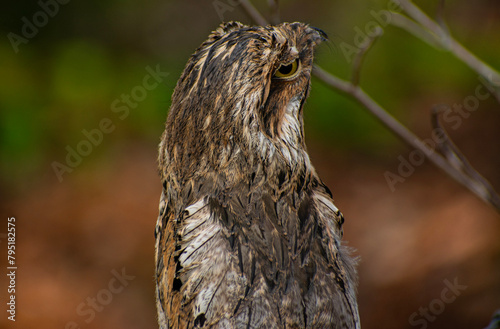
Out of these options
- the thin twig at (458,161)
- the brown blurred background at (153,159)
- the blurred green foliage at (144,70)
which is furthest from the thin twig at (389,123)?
the blurred green foliage at (144,70)

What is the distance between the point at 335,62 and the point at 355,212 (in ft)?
5.43

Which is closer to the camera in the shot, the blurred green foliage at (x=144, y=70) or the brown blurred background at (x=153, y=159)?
the brown blurred background at (x=153, y=159)

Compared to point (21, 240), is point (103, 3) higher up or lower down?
higher up

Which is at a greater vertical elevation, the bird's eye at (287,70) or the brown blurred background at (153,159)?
the brown blurred background at (153,159)

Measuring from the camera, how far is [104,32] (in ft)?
21.2

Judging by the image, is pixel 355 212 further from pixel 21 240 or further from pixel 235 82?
pixel 235 82

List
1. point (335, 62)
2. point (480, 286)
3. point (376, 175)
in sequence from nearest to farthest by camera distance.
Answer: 1. point (480, 286)
2. point (335, 62)
3. point (376, 175)

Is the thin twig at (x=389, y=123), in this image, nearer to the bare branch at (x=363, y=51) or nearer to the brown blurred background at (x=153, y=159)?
the bare branch at (x=363, y=51)

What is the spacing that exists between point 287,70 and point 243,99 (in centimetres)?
28

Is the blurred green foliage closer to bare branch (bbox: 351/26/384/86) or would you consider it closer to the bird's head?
bare branch (bbox: 351/26/384/86)

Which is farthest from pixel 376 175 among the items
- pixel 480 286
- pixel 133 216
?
pixel 133 216

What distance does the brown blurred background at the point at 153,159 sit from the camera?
5.59 m

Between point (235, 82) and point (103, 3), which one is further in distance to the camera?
point (103, 3)

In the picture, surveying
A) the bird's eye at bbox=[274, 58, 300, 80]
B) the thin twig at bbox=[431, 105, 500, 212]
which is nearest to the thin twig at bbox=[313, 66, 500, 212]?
the thin twig at bbox=[431, 105, 500, 212]
